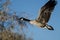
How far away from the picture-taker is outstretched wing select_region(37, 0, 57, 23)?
35.2 feet

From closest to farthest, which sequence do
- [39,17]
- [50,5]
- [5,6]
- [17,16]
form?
1. [50,5]
2. [39,17]
3. [17,16]
4. [5,6]

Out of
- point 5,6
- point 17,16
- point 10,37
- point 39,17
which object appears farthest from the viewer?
point 10,37

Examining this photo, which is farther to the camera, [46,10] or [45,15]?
[45,15]

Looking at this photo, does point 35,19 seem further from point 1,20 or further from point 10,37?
point 10,37

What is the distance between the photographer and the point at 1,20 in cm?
1542

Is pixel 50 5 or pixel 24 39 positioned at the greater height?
pixel 50 5

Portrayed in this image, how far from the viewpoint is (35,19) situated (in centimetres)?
1234

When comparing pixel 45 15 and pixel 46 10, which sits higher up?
pixel 46 10

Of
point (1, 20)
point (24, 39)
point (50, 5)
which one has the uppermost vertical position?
point (50, 5)

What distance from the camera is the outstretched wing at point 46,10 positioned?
1073 centimetres

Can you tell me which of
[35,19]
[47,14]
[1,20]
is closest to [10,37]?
[1,20]

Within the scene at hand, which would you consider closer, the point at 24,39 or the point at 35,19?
the point at 35,19

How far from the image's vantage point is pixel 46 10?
37.1 feet

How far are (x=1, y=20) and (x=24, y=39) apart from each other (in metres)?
3.70
